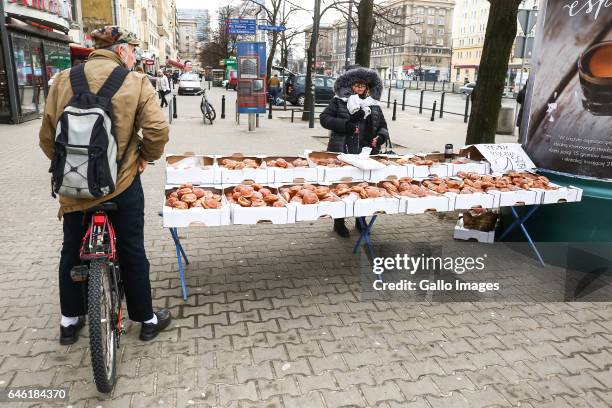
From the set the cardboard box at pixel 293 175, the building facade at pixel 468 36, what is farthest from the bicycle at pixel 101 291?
the building facade at pixel 468 36

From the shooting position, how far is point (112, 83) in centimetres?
293

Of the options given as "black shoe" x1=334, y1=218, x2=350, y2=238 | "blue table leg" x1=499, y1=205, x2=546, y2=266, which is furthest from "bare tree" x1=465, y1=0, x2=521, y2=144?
"black shoe" x1=334, y1=218, x2=350, y2=238

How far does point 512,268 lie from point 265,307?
2.57 metres

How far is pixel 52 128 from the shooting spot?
10.1 ft

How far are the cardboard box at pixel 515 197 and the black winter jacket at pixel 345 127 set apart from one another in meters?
1.73

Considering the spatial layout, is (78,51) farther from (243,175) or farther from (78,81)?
(78,81)

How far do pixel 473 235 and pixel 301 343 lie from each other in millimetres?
2986

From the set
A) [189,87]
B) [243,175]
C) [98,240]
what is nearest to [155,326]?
[98,240]

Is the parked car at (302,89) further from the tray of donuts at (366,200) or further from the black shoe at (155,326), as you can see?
the black shoe at (155,326)

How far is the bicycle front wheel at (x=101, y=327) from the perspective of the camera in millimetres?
2818

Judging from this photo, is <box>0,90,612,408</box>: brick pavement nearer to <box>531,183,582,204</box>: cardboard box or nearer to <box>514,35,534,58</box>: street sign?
<box>531,183,582,204</box>: cardboard box

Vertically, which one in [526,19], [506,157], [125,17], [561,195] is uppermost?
[125,17]

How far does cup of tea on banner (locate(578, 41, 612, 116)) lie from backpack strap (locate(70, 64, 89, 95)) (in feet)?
14.6

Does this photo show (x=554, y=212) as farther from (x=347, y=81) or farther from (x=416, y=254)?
(x=347, y=81)
